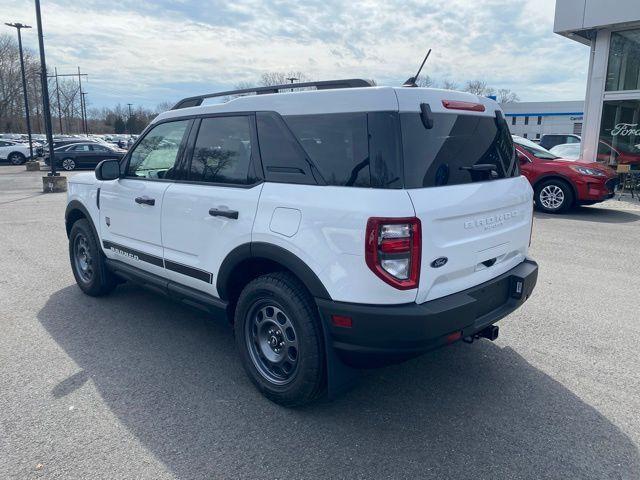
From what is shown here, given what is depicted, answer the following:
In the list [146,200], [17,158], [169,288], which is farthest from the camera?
[17,158]

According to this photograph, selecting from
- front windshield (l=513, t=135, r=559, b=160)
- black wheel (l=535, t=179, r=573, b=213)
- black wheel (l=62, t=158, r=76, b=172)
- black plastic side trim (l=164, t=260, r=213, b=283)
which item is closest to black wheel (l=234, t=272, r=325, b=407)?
black plastic side trim (l=164, t=260, r=213, b=283)

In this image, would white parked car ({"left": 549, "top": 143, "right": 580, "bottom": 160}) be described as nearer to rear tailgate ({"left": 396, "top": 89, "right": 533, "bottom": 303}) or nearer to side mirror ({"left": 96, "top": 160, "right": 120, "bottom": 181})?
rear tailgate ({"left": 396, "top": 89, "right": 533, "bottom": 303})

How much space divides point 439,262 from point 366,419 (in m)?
1.12

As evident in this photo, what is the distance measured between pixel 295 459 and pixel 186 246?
1.77 m

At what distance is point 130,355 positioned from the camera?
12.9ft

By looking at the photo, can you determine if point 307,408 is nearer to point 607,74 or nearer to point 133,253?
point 133,253

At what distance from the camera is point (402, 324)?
8.50 ft

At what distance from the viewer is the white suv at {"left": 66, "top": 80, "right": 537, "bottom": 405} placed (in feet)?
8.61

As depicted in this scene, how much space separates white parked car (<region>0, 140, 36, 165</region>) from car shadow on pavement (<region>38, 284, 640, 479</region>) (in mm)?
31010

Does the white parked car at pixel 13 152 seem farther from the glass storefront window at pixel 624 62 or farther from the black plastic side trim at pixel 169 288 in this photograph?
the glass storefront window at pixel 624 62

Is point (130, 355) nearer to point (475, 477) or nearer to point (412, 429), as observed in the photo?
point (412, 429)

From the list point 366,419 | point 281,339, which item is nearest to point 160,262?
point 281,339

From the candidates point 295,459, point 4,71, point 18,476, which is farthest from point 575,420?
Answer: point 4,71

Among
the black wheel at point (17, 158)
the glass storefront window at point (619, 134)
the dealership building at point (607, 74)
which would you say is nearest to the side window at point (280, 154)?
the dealership building at point (607, 74)
